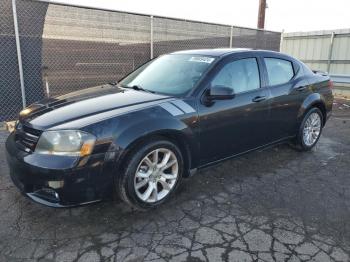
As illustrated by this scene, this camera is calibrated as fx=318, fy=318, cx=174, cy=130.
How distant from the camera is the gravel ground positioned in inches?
102

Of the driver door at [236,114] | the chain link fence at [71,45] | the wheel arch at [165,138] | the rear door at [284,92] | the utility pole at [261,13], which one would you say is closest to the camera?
the wheel arch at [165,138]

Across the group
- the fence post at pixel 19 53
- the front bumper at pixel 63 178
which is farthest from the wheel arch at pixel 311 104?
the fence post at pixel 19 53

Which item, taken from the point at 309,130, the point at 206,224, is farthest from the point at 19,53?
the point at 309,130

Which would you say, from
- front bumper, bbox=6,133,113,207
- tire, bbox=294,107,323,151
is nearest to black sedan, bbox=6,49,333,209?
front bumper, bbox=6,133,113,207

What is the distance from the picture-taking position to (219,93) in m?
3.44

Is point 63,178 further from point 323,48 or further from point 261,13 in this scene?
point 261,13

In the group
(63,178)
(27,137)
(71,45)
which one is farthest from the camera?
(71,45)

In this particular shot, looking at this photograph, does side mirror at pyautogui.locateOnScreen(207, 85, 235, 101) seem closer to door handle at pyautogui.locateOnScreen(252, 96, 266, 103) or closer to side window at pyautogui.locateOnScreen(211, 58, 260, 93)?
side window at pyautogui.locateOnScreen(211, 58, 260, 93)

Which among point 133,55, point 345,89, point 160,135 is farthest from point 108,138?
point 345,89

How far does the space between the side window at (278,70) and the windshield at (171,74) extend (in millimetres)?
1008

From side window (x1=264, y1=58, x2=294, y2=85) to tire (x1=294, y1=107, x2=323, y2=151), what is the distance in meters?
0.75

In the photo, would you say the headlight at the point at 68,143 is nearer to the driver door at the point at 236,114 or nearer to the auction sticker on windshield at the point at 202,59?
the driver door at the point at 236,114

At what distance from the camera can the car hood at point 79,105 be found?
3010 millimetres

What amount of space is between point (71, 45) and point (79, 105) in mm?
4021
